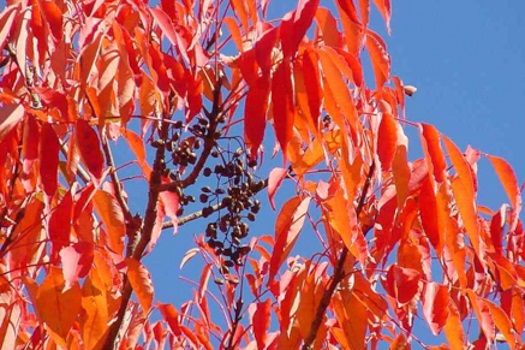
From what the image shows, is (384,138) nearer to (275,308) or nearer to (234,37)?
(234,37)

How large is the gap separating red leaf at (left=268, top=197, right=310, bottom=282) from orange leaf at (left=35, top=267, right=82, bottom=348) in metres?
0.34

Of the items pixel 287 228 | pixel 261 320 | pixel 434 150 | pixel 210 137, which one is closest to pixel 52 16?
pixel 210 137

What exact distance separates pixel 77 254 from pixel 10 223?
344 mm

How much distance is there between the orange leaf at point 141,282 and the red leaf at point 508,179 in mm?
692

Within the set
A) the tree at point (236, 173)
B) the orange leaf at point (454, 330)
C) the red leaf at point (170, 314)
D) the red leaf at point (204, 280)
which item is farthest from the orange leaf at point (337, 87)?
the red leaf at point (204, 280)

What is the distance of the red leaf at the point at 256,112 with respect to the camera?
1378mm

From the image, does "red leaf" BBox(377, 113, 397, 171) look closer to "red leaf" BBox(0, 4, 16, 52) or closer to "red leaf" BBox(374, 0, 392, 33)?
"red leaf" BBox(374, 0, 392, 33)

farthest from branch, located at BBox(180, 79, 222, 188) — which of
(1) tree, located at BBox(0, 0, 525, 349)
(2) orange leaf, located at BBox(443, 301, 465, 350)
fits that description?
(2) orange leaf, located at BBox(443, 301, 465, 350)

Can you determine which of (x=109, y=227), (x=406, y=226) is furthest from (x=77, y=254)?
(x=406, y=226)

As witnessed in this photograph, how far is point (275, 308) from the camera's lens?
7.56ft

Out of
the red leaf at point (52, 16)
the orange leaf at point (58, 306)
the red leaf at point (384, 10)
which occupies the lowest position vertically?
the orange leaf at point (58, 306)

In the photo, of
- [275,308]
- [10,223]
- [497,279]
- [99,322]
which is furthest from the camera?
[275,308]

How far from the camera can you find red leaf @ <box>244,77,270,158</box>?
1.38m

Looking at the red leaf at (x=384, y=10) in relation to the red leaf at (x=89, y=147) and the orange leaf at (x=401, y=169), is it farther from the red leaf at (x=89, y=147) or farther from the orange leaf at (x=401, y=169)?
the red leaf at (x=89, y=147)
